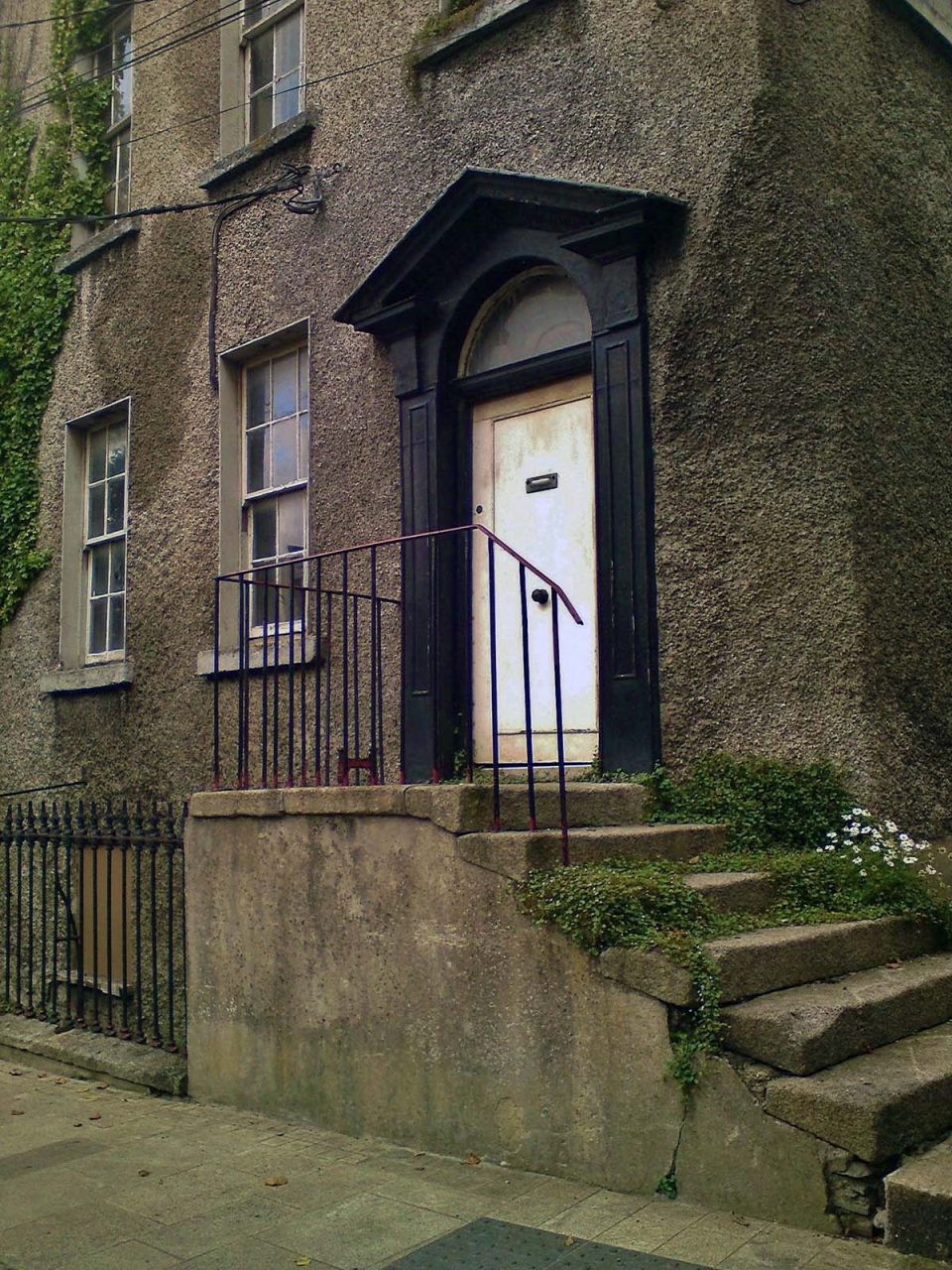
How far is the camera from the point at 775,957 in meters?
4.50

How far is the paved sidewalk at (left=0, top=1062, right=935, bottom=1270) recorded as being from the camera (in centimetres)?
386

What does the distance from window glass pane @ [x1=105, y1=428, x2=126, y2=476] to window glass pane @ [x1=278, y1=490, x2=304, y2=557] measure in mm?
2054

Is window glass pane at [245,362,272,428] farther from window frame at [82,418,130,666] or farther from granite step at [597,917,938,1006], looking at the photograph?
granite step at [597,917,938,1006]

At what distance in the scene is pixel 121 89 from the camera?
1048 cm

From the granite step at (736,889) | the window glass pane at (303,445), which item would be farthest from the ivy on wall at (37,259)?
the granite step at (736,889)

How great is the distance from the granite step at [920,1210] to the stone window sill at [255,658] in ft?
15.7

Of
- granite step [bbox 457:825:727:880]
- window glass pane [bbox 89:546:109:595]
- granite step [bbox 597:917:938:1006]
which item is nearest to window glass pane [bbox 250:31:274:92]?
window glass pane [bbox 89:546:109:595]

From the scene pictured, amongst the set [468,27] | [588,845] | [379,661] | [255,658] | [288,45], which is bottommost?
[588,845]

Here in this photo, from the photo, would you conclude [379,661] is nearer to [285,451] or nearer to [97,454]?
[285,451]

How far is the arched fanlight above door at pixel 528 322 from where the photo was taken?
696 centimetres

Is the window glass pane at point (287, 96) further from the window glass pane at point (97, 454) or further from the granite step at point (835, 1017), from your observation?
the granite step at point (835, 1017)

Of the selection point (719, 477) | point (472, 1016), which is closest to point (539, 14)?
point (719, 477)

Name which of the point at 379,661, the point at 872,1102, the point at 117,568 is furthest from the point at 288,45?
the point at 872,1102

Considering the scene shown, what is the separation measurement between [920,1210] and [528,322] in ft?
16.6
